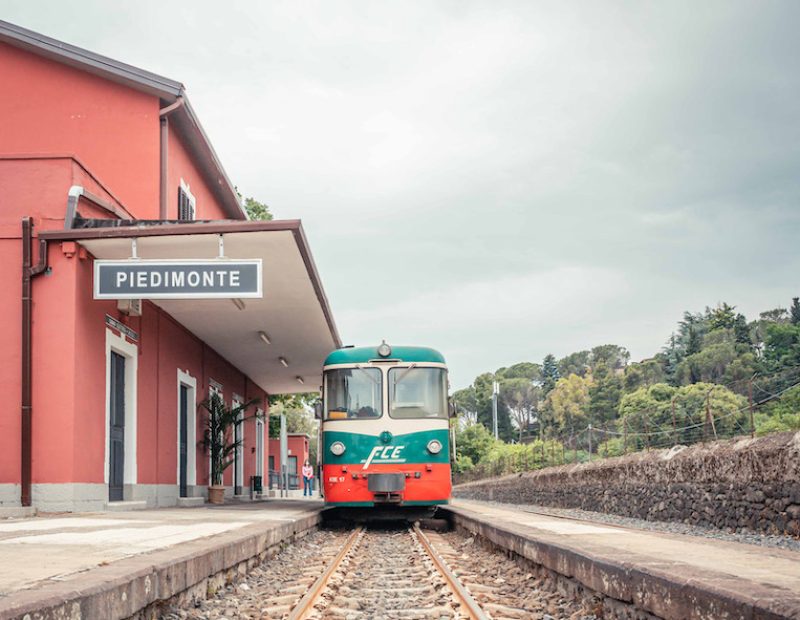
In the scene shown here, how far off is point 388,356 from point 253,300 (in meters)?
2.91

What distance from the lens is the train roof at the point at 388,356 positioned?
1481cm

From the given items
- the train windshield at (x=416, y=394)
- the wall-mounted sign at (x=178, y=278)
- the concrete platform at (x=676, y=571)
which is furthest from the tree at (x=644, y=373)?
the concrete platform at (x=676, y=571)

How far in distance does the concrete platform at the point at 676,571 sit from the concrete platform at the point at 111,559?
8.82 feet

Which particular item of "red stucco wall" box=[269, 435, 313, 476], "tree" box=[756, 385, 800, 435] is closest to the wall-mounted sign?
"tree" box=[756, 385, 800, 435]

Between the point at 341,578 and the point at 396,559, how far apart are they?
7.55ft

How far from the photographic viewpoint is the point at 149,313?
49.7 feet

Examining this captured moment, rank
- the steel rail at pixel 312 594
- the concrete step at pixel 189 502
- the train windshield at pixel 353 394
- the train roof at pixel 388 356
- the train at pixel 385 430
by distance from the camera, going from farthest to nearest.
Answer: the concrete step at pixel 189 502
the train roof at pixel 388 356
the train windshield at pixel 353 394
the train at pixel 385 430
the steel rail at pixel 312 594

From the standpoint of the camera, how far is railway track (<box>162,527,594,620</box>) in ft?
19.7

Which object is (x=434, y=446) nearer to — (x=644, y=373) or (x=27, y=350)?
(x=27, y=350)

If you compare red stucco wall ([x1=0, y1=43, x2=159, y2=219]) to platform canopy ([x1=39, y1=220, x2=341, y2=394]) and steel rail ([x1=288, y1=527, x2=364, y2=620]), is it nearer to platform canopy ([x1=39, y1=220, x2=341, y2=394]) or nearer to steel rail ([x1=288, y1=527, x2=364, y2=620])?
platform canopy ([x1=39, y1=220, x2=341, y2=394])

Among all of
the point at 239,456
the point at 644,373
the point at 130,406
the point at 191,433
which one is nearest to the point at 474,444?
the point at 644,373

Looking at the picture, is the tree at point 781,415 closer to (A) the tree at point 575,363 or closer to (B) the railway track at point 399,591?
(B) the railway track at point 399,591

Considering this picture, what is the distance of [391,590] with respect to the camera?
710 centimetres

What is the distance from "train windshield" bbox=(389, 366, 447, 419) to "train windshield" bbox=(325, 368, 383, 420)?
0.25 metres
